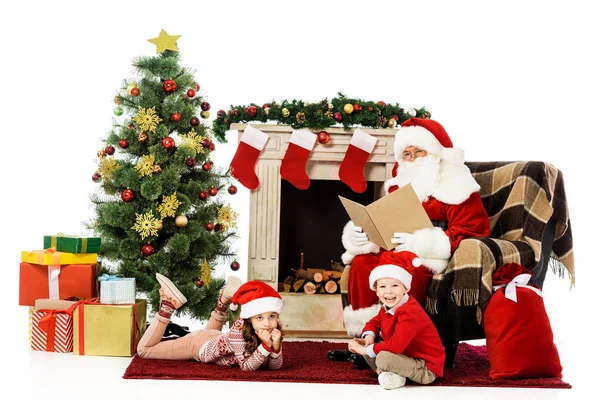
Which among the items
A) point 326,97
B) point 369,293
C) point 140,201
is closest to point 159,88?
point 140,201

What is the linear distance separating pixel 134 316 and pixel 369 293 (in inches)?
54.8

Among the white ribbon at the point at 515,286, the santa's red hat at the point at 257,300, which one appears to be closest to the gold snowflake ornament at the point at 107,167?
the santa's red hat at the point at 257,300

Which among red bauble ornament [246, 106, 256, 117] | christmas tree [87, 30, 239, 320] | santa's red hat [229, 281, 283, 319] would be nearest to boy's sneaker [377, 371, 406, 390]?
santa's red hat [229, 281, 283, 319]

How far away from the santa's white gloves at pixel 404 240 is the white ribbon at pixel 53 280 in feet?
6.82

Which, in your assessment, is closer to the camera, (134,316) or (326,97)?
(134,316)

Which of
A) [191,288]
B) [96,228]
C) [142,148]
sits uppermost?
[142,148]

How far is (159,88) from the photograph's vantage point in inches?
211

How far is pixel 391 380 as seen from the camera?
405 cm

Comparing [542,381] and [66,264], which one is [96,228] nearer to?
[66,264]

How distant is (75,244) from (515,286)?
2636 mm

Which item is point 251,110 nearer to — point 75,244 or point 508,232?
point 75,244

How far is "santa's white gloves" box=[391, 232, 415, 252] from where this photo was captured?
180 inches

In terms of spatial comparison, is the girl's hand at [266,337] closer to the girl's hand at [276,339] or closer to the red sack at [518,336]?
the girl's hand at [276,339]

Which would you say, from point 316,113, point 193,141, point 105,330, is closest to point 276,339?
point 105,330
